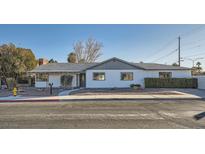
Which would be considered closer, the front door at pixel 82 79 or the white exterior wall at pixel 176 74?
the white exterior wall at pixel 176 74

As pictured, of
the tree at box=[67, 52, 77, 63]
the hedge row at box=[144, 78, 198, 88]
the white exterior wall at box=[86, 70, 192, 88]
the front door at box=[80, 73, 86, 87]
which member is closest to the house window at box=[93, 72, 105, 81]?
the white exterior wall at box=[86, 70, 192, 88]

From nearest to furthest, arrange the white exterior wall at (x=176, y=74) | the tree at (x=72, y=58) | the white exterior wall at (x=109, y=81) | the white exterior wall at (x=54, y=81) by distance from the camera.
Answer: the white exterior wall at (x=109, y=81) < the white exterior wall at (x=176, y=74) < the white exterior wall at (x=54, y=81) < the tree at (x=72, y=58)

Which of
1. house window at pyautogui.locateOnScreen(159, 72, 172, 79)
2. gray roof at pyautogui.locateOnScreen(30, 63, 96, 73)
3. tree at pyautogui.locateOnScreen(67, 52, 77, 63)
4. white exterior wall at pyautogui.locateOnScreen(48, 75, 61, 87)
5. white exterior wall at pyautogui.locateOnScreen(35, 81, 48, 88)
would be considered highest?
tree at pyautogui.locateOnScreen(67, 52, 77, 63)

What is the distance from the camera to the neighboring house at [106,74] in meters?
24.9

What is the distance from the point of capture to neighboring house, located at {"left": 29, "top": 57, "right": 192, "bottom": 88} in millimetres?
24859

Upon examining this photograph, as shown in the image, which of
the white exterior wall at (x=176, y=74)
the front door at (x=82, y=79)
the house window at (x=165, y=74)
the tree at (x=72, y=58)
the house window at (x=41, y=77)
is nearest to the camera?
the white exterior wall at (x=176, y=74)

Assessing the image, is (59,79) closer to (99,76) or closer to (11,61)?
(99,76)

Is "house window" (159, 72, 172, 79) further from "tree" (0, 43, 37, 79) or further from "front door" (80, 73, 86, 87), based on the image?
"tree" (0, 43, 37, 79)

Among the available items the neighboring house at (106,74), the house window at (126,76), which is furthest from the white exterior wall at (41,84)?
the house window at (126,76)

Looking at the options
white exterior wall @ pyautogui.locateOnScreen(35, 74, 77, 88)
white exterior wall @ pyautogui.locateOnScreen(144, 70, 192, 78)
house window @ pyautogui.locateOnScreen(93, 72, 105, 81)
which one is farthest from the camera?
white exterior wall @ pyautogui.locateOnScreen(35, 74, 77, 88)

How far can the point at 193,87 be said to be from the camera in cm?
2434

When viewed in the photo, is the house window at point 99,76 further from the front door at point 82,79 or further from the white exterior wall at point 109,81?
the front door at point 82,79
